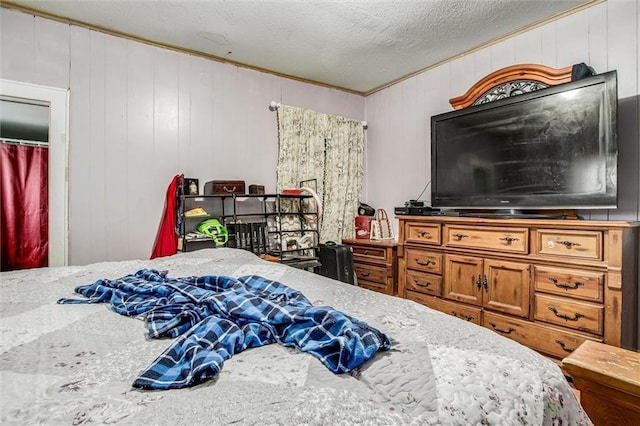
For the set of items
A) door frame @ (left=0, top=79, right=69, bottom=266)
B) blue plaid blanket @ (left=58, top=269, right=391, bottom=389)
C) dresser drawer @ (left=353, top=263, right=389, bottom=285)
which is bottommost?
dresser drawer @ (left=353, top=263, right=389, bottom=285)

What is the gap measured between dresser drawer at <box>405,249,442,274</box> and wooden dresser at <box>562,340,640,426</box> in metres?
1.68

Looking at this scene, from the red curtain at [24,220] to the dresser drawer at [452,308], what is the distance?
9.68 feet

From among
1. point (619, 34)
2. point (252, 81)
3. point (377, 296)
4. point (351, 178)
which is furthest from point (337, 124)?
point (377, 296)

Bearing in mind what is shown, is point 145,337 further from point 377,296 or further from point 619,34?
point 619,34

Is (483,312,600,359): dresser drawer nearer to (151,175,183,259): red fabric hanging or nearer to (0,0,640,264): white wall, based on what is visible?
(0,0,640,264): white wall

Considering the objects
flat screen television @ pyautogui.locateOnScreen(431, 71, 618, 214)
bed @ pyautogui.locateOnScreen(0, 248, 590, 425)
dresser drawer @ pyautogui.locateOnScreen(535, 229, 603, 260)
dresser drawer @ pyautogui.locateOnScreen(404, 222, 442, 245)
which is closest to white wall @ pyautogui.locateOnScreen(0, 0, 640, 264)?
flat screen television @ pyautogui.locateOnScreen(431, 71, 618, 214)

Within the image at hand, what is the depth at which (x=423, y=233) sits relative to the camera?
2857mm

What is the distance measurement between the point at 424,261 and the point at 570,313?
3.41 ft

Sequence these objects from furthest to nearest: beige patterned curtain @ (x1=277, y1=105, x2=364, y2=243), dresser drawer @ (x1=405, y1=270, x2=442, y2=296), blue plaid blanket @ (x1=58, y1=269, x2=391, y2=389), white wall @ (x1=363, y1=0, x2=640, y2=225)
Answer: beige patterned curtain @ (x1=277, y1=105, x2=364, y2=243) < dresser drawer @ (x1=405, y1=270, x2=442, y2=296) < white wall @ (x1=363, y1=0, x2=640, y2=225) < blue plaid blanket @ (x1=58, y1=269, x2=391, y2=389)

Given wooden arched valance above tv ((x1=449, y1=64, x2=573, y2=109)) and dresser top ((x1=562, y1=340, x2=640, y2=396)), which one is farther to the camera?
wooden arched valance above tv ((x1=449, y1=64, x2=573, y2=109))

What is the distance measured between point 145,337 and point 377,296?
76cm

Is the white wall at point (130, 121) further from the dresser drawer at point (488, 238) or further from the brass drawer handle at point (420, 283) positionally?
the dresser drawer at point (488, 238)

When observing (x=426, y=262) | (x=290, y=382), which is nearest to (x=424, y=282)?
(x=426, y=262)

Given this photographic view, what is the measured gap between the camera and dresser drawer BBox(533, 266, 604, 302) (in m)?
1.92
